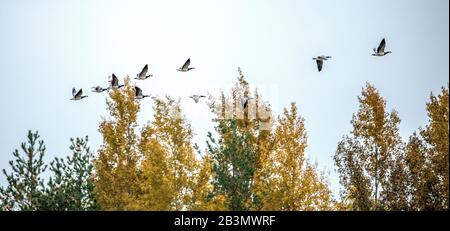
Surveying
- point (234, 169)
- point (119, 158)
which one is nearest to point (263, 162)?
point (234, 169)

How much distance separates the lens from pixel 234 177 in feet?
98.3

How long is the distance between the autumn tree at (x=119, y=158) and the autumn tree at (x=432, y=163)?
9.65m

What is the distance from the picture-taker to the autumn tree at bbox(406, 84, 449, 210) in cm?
2998

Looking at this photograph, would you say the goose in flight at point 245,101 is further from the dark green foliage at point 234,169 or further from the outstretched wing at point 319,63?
the outstretched wing at point 319,63

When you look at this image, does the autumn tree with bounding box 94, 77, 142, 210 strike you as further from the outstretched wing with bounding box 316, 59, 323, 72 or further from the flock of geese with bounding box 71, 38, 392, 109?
the outstretched wing with bounding box 316, 59, 323, 72

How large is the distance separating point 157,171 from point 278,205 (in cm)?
433

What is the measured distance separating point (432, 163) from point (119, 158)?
37.5ft

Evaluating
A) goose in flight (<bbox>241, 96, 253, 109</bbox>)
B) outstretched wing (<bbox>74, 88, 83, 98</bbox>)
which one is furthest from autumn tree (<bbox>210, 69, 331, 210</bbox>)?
outstretched wing (<bbox>74, 88, 83, 98</bbox>)

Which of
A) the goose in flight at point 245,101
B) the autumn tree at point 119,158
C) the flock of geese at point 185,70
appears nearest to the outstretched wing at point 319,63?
the flock of geese at point 185,70

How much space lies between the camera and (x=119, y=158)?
3397 centimetres

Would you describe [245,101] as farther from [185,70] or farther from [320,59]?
[320,59]

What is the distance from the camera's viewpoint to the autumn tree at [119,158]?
33250mm
